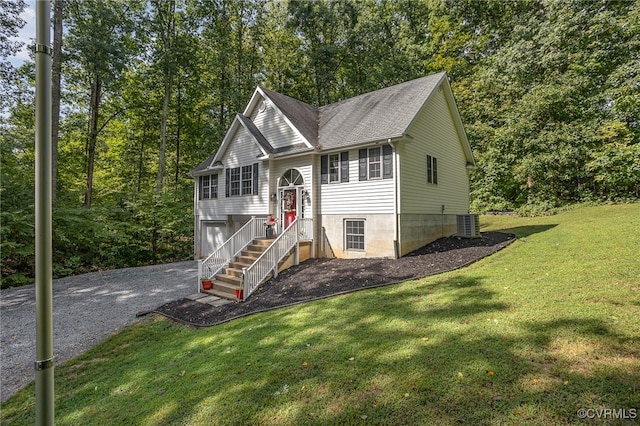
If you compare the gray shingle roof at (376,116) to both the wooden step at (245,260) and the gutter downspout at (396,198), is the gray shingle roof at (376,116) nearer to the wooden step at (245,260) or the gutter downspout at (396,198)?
the gutter downspout at (396,198)

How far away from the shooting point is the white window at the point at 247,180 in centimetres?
1397

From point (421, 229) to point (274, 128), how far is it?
7.79 metres

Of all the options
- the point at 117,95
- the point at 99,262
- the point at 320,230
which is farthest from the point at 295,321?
the point at 117,95

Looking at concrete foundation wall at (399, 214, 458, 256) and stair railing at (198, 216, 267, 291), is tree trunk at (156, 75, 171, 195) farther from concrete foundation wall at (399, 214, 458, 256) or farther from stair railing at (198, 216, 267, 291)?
concrete foundation wall at (399, 214, 458, 256)

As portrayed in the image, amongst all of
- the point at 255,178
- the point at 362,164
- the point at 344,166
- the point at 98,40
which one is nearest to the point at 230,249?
the point at 255,178

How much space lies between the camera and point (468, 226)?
41.7 feet

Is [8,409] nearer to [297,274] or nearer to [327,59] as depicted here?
[297,274]

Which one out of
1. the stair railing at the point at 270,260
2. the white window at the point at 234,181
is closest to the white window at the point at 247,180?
the white window at the point at 234,181

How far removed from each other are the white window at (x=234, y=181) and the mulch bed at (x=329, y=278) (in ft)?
18.8

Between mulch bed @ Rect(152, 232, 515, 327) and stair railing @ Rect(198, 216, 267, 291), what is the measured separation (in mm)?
1488

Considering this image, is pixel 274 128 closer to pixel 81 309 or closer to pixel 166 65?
pixel 81 309

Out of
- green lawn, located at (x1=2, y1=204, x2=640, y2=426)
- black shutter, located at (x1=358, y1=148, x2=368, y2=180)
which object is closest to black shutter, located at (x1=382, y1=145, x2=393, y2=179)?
black shutter, located at (x1=358, y1=148, x2=368, y2=180)

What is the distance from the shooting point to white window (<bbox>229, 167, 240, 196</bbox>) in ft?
47.7

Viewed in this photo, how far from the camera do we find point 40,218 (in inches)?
72.3
